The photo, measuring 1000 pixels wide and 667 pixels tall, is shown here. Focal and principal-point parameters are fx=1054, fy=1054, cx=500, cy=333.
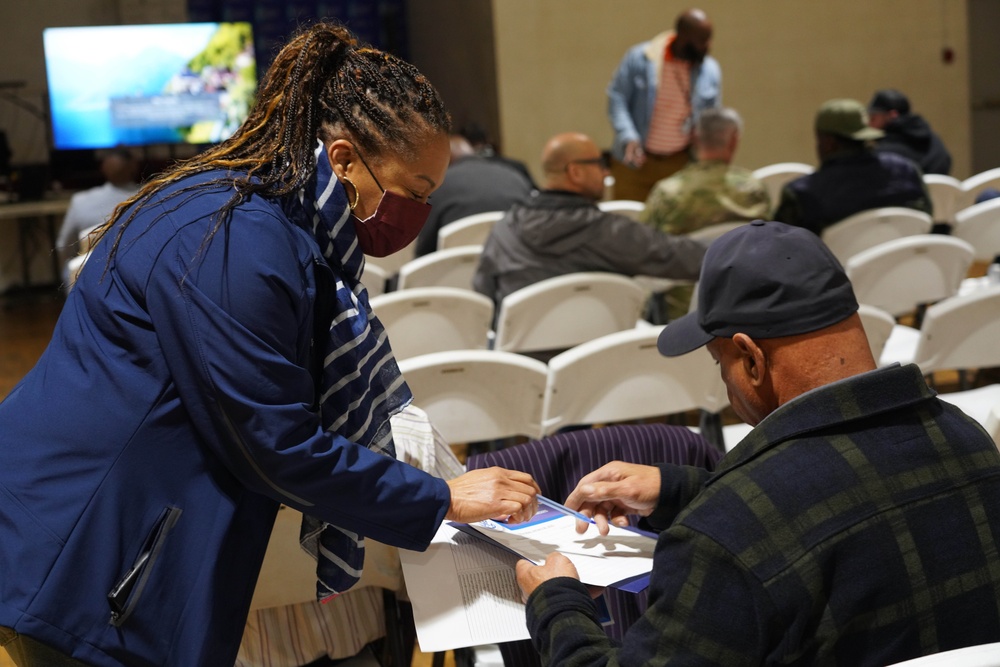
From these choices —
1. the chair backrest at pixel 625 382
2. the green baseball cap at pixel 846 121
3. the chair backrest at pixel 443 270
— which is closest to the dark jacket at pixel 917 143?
the green baseball cap at pixel 846 121

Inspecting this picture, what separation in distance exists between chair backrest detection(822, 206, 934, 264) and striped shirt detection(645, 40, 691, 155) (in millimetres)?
2834

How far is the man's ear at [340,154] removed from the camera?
1.54m

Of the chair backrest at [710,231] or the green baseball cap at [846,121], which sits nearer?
the chair backrest at [710,231]

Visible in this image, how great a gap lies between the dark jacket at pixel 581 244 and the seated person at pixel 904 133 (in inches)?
147

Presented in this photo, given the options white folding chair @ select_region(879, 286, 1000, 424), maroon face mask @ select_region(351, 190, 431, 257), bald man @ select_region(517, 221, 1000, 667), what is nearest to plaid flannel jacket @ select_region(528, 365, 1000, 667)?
bald man @ select_region(517, 221, 1000, 667)

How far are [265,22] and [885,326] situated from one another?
1159 centimetres

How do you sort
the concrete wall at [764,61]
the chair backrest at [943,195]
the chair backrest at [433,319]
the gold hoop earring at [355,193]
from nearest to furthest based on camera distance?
the gold hoop earring at [355,193]
the chair backrest at [433,319]
the chair backrest at [943,195]
the concrete wall at [764,61]

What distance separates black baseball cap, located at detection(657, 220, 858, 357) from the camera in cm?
130

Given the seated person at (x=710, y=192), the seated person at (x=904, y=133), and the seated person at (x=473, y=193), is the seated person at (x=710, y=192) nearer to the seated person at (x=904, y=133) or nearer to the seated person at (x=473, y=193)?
the seated person at (x=473, y=193)

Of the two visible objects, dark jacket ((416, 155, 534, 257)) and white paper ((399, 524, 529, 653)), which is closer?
white paper ((399, 524, 529, 653))

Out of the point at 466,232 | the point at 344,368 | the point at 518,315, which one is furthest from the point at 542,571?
the point at 466,232

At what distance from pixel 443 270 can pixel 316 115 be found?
11.4 feet

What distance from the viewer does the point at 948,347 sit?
11.3 ft

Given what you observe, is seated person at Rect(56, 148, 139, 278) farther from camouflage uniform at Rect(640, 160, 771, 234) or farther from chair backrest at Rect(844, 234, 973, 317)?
chair backrest at Rect(844, 234, 973, 317)
